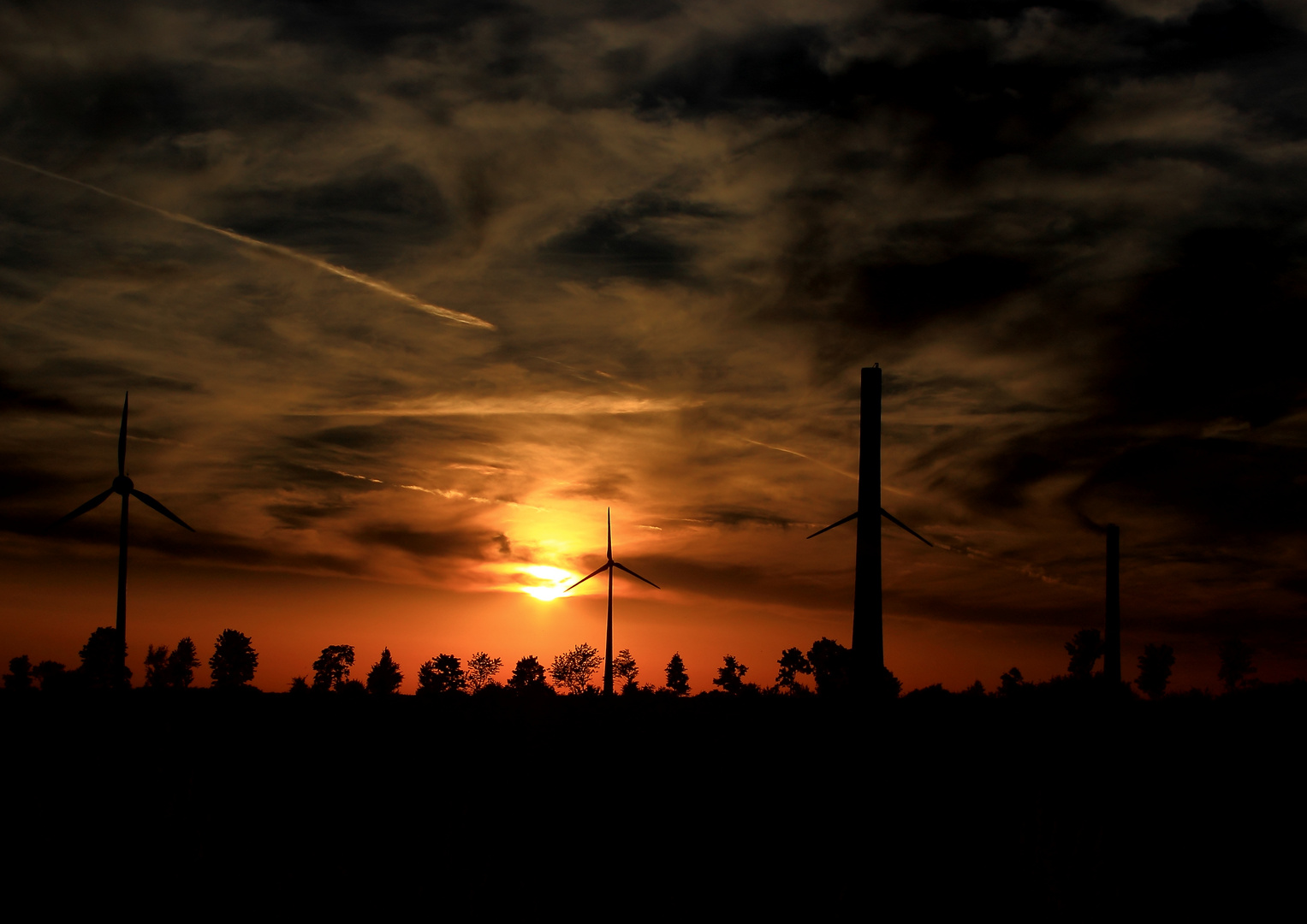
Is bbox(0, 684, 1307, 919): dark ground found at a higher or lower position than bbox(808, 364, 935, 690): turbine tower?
lower

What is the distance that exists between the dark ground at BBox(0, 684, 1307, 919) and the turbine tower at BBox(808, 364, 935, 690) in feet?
31.4

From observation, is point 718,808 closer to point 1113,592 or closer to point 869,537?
point 869,537

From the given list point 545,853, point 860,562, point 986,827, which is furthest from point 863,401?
point 545,853

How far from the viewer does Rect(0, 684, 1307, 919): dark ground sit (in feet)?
66.0

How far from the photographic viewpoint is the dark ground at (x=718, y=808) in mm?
20125

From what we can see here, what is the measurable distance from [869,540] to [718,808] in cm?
3193

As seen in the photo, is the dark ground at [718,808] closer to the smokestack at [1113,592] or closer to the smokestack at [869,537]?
the smokestack at [869,537]

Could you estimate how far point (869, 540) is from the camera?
5603cm

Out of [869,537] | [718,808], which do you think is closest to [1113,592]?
[869,537]

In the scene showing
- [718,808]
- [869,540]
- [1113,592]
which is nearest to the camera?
[718,808]

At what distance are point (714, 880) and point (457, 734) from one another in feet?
74.2

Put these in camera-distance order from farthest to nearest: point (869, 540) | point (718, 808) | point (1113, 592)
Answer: point (1113, 592) < point (869, 540) < point (718, 808)

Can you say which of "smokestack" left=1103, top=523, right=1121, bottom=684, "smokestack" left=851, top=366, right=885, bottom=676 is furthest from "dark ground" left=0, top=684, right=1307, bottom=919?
"smokestack" left=1103, top=523, right=1121, bottom=684

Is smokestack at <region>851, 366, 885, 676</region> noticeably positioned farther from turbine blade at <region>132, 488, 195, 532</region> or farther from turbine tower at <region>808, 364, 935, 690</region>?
turbine blade at <region>132, 488, 195, 532</region>
